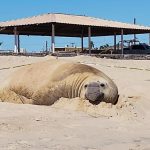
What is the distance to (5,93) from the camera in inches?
507

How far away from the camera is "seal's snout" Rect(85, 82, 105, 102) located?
10.8 metres

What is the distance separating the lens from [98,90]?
425 inches

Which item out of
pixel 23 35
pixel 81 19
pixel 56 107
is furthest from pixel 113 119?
pixel 23 35

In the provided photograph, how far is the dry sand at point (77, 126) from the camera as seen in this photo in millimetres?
7469

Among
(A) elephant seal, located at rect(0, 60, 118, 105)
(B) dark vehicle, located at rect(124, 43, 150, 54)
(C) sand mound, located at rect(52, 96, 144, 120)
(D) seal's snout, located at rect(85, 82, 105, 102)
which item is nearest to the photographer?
(C) sand mound, located at rect(52, 96, 144, 120)

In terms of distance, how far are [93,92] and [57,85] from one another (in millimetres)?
1098

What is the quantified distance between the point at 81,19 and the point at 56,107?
86.4 feet

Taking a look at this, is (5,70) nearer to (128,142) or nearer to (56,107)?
(56,107)

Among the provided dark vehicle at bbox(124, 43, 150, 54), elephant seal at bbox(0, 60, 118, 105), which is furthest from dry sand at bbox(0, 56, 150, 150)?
dark vehicle at bbox(124, 43, 150, 54)

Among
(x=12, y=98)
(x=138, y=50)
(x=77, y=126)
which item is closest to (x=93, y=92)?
(x=77, y=126)

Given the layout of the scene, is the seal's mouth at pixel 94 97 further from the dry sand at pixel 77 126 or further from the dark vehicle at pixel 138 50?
the dark vehicle at pixel 138 50

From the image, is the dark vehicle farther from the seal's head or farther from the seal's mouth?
the seal's mouth

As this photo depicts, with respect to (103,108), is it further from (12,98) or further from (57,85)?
(12,98)

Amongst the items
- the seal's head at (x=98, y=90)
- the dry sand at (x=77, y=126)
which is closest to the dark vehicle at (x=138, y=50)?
the dry sand at (x=77, y=126)
